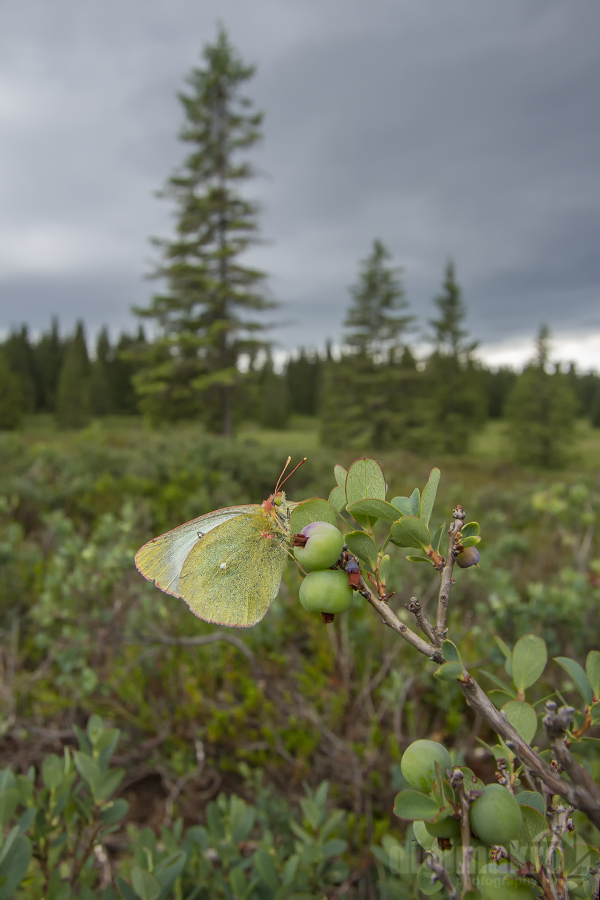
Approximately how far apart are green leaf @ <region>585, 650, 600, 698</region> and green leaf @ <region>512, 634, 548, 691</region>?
54mm

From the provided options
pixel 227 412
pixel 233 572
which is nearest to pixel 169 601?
pixel 233 572

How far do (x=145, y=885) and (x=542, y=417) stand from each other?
29542 mm

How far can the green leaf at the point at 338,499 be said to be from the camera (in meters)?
0.65

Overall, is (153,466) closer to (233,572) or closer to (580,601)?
(580,601)

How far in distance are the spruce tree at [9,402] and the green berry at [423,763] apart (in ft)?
126

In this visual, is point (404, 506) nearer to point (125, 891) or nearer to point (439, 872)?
point (439, 872)

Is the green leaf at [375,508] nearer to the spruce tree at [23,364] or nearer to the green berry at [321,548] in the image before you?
the green berry at [321,548]

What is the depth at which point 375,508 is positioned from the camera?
57 centimetres

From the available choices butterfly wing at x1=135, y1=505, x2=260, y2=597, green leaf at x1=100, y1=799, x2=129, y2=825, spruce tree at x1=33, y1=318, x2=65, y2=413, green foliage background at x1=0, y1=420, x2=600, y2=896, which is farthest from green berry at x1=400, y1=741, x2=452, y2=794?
spruce tree at x1=33, y1=318, x2=65, y2=413

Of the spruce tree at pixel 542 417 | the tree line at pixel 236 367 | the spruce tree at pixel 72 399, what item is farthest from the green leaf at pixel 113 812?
the spruce tree at pixel 72 399

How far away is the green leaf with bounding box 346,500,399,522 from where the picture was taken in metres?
0.55

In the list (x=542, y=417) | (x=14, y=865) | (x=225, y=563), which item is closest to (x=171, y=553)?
(x=225, y=563)

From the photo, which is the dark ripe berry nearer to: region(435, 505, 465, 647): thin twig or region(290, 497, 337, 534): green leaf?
region(435, 505, 465, 647): thin twig

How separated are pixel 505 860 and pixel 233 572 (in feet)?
2.02
